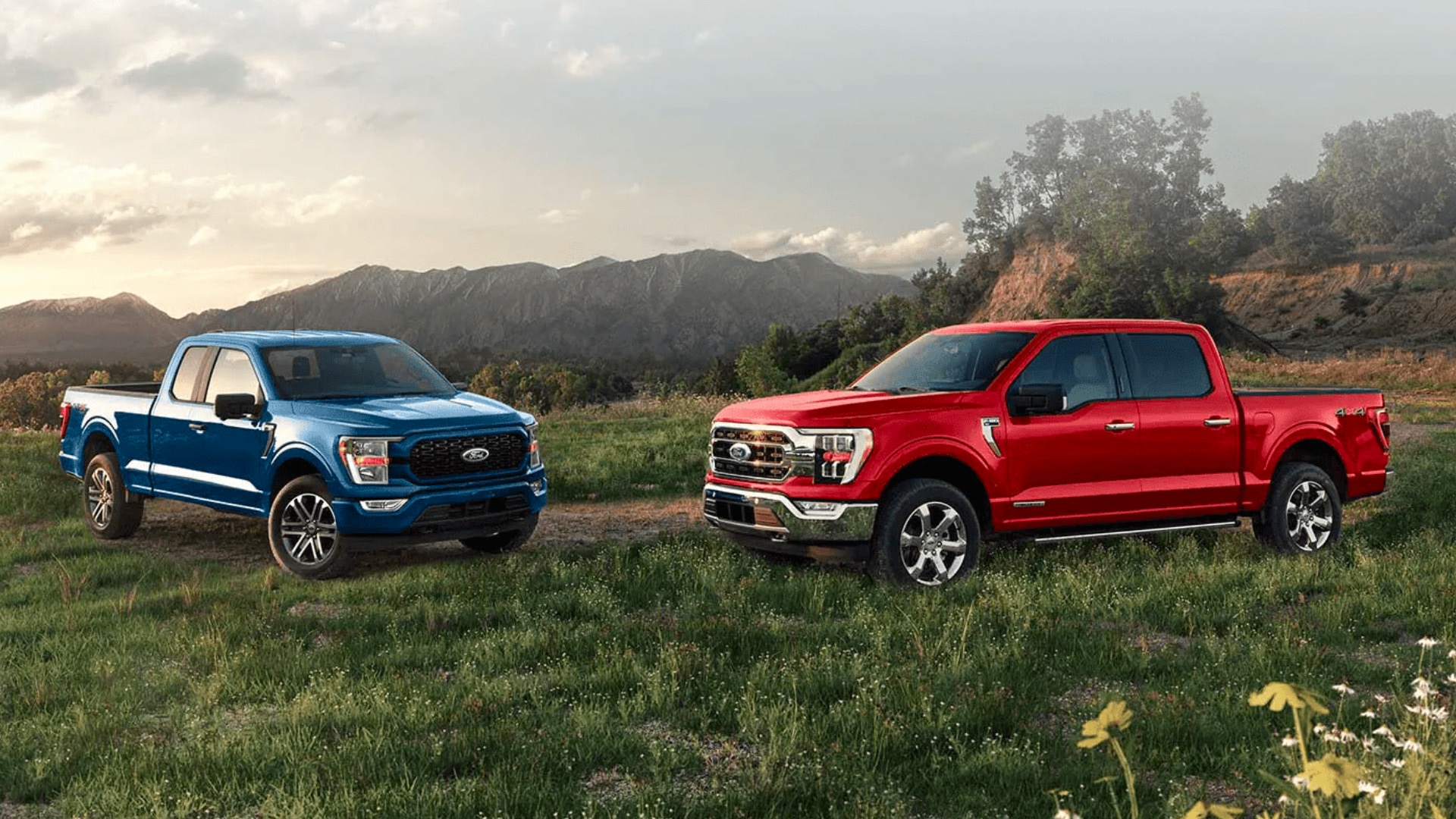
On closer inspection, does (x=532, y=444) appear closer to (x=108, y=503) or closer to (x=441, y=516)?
(x=441, y=516)

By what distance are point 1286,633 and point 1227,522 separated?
324 centimetres

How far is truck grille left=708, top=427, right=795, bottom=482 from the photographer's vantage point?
9.10m

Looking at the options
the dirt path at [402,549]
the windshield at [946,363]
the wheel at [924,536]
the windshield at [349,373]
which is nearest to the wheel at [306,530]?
the dirt path at [402,549]

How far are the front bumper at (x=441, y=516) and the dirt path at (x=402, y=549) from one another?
778 mm

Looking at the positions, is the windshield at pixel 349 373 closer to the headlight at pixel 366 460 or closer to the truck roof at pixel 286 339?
the truck roof at pixel 286 339

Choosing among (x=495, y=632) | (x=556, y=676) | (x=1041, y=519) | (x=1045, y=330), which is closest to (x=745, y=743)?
(x=556, y=676)

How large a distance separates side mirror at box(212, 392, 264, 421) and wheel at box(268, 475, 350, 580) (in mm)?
768

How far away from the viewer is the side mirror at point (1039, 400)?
9078 millimetres

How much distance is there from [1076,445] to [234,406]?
6933 mm

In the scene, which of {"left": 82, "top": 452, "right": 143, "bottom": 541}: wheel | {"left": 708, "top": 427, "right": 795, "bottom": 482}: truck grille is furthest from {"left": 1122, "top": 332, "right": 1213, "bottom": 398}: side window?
{"left": 82, "top": 452, "right": 143, "bottom": 541}: wheel

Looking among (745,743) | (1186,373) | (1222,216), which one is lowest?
(745,743)

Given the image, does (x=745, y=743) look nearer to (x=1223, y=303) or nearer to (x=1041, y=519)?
(x=1041, y=519)

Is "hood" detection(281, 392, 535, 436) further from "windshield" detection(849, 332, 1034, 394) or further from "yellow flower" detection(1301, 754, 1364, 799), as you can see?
"yellow flower" detection(1301, 754, 1364, 799)

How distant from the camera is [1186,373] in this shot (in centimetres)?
1020
